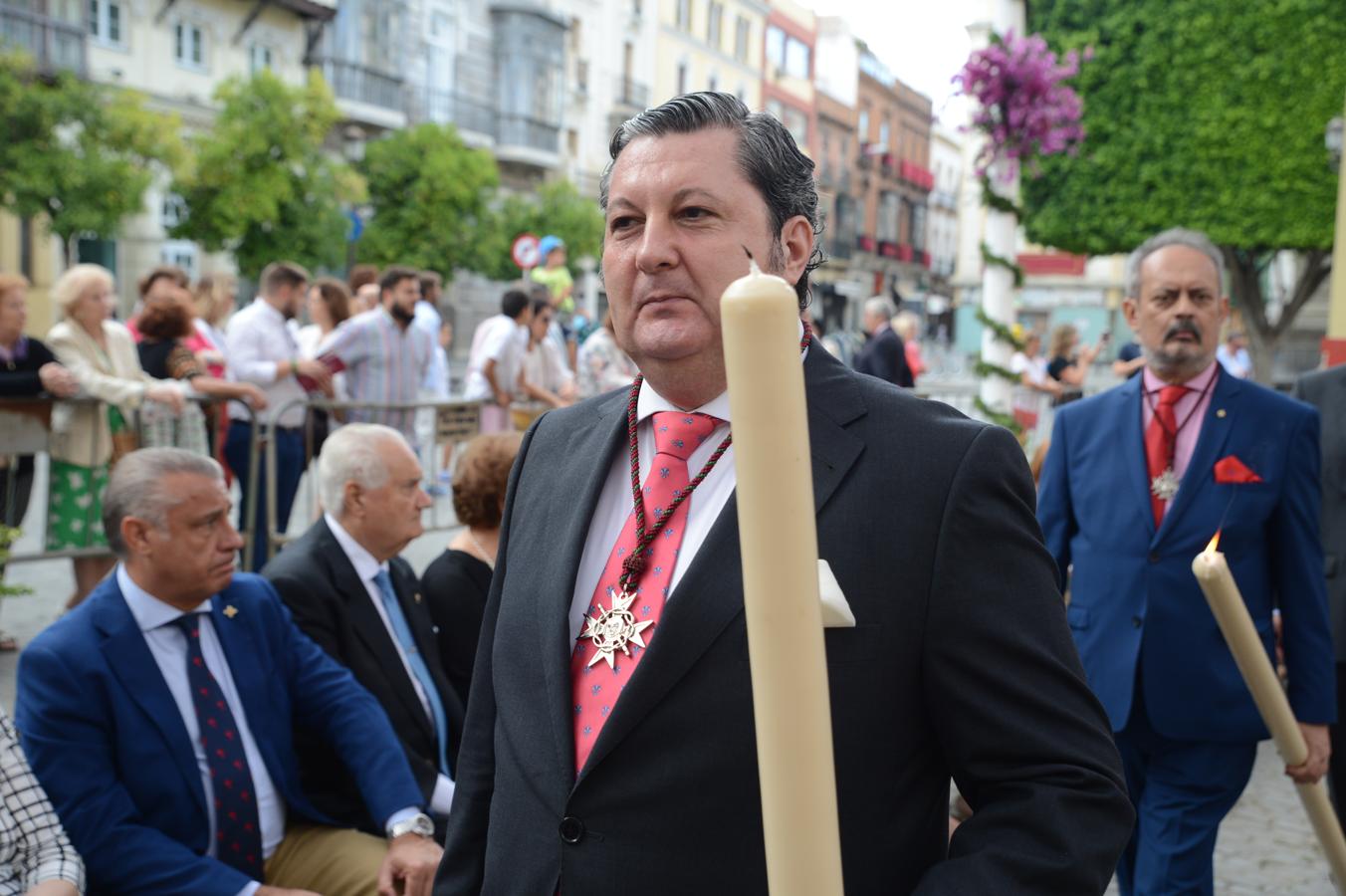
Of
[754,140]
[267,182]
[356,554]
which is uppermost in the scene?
A: [267,182]

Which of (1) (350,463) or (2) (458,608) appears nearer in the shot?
(1) (350,463)

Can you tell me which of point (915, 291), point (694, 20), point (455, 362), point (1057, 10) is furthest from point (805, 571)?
point (915, 291)

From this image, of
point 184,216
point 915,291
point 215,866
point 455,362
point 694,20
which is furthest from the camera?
point 915,291

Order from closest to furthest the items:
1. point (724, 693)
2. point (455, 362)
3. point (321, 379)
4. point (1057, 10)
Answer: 1. point (724, 693)
2. point (321, 379)
3. point (1057, 10)
4. point (455, 362)

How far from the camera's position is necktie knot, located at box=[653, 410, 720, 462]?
Result: 68.5 inches

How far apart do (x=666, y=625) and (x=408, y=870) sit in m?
1.99

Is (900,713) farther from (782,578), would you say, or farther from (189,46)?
(189,46)

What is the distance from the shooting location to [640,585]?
1.69 m

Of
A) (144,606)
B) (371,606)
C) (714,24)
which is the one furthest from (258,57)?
(144,606)

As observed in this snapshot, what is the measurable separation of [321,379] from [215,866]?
5.55 m

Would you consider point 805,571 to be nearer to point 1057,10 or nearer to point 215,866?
point 215,866

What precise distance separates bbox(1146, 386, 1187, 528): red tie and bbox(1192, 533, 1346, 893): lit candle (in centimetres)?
150

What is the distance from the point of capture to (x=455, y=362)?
38.4 m

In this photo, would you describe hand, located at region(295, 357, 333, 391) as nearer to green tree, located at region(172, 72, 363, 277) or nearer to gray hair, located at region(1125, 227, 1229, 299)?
gray hair, located at region(1125, 227, 1229, 299)
